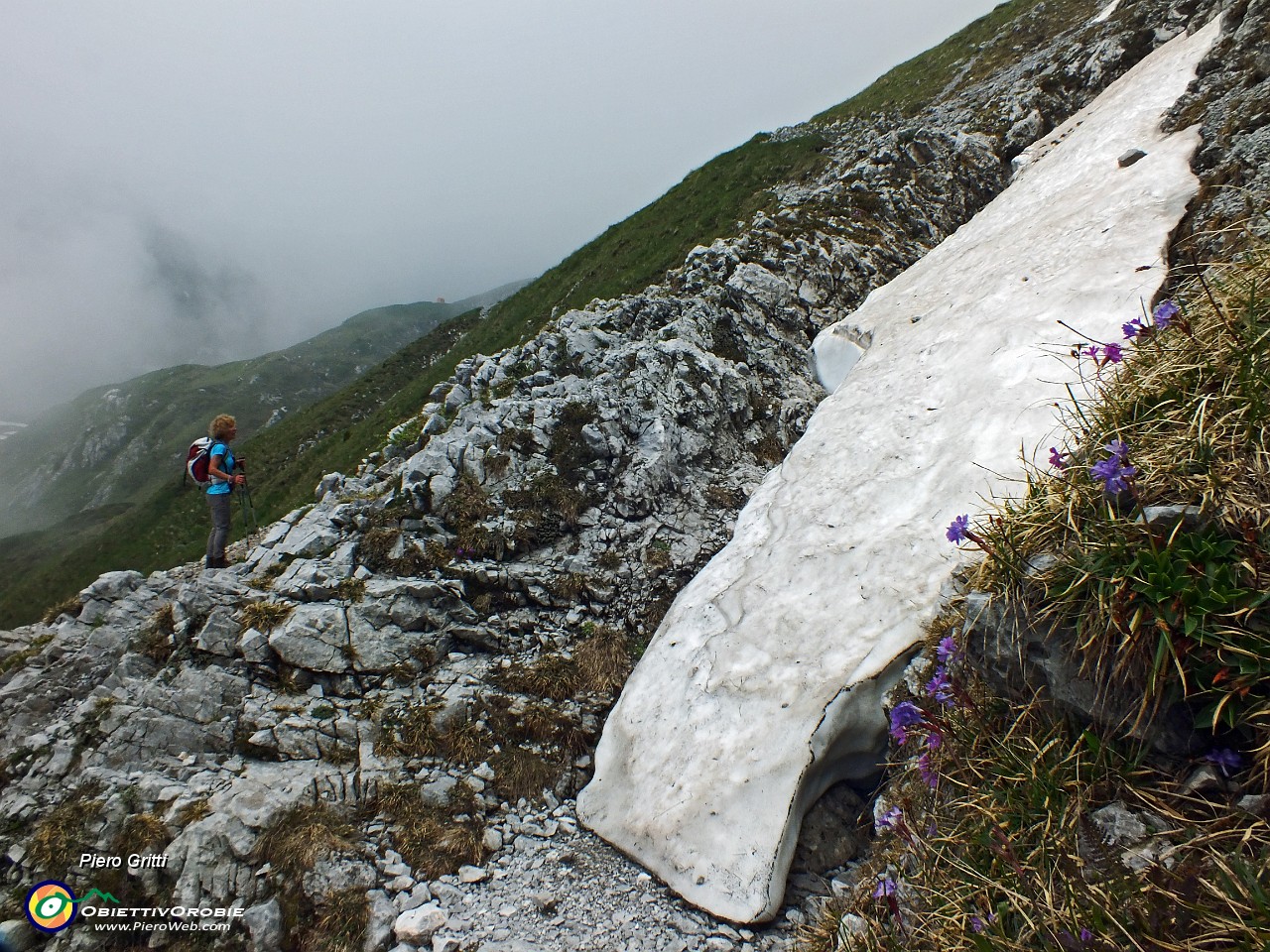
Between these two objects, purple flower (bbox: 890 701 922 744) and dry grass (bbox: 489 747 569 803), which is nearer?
purple flower (bbox: 890 701 922 744)

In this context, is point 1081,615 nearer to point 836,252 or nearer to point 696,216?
point 836,252

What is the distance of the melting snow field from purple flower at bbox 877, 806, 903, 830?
98 centimetres

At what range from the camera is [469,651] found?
9.12 metres

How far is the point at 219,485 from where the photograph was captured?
1088 centimetres

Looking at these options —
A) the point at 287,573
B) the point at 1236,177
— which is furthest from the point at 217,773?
the point at 1236,177

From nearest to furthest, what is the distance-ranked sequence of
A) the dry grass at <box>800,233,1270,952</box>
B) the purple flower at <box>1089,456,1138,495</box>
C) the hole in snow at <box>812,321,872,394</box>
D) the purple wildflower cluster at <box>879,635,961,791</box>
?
the dry grass at <box>800,233,1270,952</box> → the purple flower at <box>1089,456,1138,495</box> → the purple wildflower cluster at <box>879,635,961,791</box> → the hole in snow at <box>812,321,872,394</box>

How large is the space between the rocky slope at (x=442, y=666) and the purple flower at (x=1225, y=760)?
3.77 metres

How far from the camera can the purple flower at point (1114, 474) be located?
3.39 metres

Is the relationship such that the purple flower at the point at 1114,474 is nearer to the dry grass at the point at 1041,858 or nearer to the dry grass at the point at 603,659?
the dry grass at the point at 1041,858

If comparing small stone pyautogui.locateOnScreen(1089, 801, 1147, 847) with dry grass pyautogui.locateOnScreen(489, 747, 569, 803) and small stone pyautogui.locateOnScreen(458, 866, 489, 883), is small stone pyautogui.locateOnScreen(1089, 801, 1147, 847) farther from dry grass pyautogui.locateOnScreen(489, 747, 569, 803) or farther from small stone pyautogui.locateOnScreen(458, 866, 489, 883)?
dry grass pyautogui.locateOnScreen(489, 747, 569, 803)

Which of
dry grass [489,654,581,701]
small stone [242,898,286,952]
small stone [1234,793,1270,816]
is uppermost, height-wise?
small stone [1234,793,1270,816]

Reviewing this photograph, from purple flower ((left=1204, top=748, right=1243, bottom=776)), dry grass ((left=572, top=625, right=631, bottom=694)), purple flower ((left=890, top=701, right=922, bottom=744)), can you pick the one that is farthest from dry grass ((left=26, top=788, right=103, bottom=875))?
purple flower ((left=1204, top=748, right=1243, bottom=776))

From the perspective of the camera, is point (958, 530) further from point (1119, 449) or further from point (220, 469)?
point (220, 469)

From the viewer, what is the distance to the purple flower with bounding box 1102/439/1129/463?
3522 millimetres
